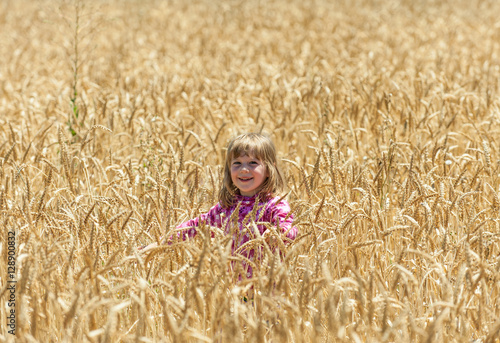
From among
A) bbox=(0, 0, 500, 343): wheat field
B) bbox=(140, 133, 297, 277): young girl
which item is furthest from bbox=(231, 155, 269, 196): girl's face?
bbox=(0, 0, 500, 343): wheat field

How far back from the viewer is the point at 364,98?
4879 mm

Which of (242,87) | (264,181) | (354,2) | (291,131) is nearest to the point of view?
(264,181)

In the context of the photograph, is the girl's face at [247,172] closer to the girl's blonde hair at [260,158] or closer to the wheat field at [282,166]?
the girl's blonde hair at [260,158]

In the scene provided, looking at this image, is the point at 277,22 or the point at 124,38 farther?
the point at 277,22

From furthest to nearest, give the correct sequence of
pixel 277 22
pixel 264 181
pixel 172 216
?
pixel 277 22 < pixel 264 181 < pixel 172 216

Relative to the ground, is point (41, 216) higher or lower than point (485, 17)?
lower

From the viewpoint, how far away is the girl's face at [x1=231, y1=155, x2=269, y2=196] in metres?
2.62

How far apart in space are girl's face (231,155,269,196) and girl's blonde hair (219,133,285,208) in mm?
19

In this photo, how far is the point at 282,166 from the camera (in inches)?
143

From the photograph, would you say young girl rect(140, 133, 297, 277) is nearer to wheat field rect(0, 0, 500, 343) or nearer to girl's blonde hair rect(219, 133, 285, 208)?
girl's blonde hair rect(219, 133, 285, 208)

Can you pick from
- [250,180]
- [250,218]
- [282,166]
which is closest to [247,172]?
[250,180]

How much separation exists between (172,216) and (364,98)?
112 inches

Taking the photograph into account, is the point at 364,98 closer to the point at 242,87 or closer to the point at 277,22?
the point at 242,87

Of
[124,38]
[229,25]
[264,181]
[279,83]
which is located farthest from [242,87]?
[229,25]
